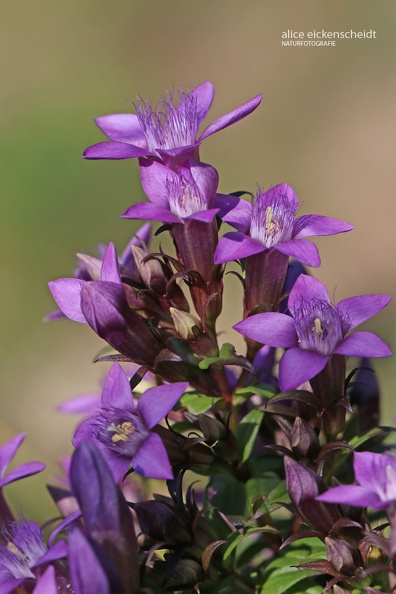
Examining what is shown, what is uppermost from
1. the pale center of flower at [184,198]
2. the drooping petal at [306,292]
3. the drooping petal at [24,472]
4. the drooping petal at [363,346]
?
the pale center of flower at [184,198]

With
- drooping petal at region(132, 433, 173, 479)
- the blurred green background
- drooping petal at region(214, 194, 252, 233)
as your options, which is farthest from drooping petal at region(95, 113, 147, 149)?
the blurred green background

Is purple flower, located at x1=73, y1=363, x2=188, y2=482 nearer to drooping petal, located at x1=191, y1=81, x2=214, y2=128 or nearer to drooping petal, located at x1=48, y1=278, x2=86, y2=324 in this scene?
drooping petal, located at x1=48, y1=278, x2=86, y2=324

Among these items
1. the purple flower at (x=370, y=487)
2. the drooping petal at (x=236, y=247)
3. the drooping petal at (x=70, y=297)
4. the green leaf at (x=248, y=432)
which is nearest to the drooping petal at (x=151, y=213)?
the drooping petal at (x=236, y=247)

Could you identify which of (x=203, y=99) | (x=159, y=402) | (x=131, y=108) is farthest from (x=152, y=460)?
(x=131, y=108)

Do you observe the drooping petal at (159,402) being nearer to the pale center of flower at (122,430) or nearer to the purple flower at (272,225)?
the pale center of flower at (122,430)

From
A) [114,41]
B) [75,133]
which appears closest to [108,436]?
[75,133]

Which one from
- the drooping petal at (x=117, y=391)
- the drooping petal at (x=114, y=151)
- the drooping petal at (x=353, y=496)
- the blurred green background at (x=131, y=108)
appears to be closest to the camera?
the drooping petal at (x=353, y=496)

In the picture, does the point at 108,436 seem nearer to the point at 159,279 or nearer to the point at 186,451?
the point at 186,451
